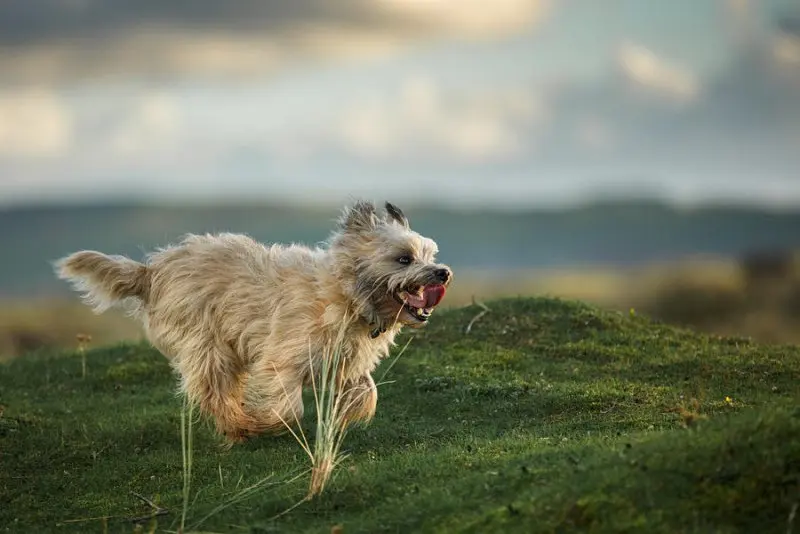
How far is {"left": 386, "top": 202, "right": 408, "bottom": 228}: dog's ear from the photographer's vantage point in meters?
12.5

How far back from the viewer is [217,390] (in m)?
12.7

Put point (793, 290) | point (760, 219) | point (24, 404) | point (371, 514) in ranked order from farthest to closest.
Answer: point (760, 219)
point (793, 290)
point (24, 404)
point (371, 514)

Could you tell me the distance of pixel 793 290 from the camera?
23.6m

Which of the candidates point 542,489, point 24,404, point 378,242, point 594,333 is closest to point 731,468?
point 542,489

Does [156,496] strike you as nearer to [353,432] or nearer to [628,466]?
[353,432]

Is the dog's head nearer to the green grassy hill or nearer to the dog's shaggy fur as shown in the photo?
the dog's shaggy fur

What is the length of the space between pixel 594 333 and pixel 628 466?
8.68 m

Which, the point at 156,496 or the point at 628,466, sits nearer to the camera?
the point at 628,466

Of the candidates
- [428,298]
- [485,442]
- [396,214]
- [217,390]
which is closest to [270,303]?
[217,390]

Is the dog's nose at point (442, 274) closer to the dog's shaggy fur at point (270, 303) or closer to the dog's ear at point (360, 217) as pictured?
the dog's shaggy fur at point (270, 303)

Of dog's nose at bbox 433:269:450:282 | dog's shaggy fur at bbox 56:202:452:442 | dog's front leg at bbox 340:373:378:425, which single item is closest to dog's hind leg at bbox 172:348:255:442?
dog's shaggy fur at bbox 56:202:452:442

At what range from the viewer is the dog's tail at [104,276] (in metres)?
13.3

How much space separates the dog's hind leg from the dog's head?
1.87 meters

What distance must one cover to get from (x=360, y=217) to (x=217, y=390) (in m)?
2.55
